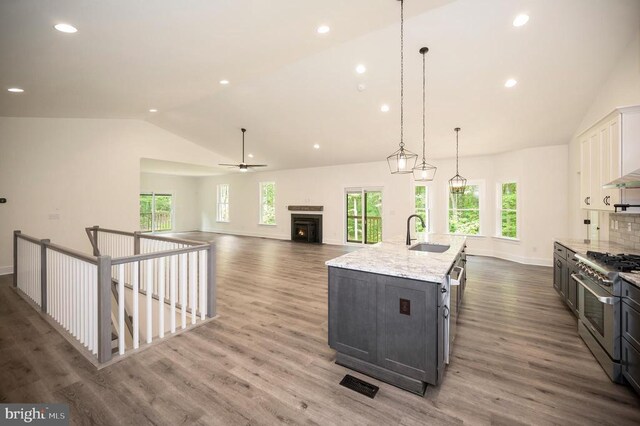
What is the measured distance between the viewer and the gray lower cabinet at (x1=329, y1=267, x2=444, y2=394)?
1974mm

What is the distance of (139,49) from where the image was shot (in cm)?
315

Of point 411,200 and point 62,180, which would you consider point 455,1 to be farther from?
point 62,180

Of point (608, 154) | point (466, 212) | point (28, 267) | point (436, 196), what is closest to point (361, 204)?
point (436, 196)

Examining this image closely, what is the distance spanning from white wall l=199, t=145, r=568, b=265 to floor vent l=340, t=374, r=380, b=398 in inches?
100

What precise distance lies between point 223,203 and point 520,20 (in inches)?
464

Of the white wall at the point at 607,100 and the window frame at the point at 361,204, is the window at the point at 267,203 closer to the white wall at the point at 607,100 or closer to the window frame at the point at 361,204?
the window frame at the point at 361,204

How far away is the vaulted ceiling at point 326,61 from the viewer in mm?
2693

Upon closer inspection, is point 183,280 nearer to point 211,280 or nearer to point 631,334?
point 211,280

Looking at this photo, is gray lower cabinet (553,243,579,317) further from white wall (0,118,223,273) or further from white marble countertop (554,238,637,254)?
white wall (0,118,223,273)

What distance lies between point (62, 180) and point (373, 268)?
278 inches

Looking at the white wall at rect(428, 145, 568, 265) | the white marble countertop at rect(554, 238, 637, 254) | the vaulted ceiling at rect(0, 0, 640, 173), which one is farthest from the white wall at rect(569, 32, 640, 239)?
the white marble countertop at rect(554, 238, 637, 254)

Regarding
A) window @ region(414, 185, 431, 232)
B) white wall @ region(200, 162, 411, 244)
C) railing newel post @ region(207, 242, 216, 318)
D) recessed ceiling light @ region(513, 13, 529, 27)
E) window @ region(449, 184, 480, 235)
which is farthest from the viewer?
white wall @ region(200, 162, 411, 244)

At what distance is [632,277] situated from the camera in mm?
2051

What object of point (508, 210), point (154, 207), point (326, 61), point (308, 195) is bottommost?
point (508, 210)
